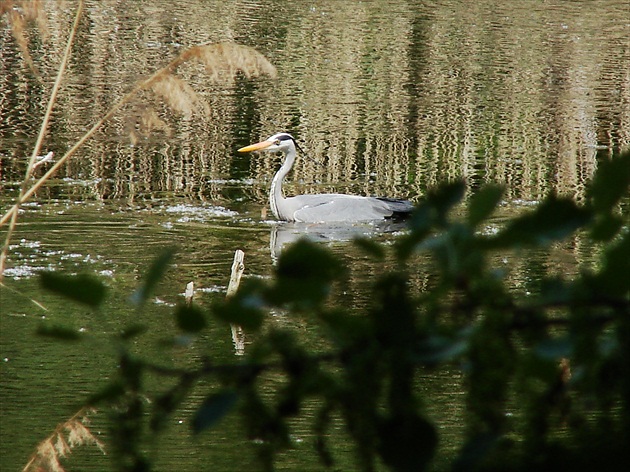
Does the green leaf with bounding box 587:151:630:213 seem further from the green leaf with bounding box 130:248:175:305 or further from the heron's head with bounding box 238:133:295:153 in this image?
the heron's head with bounding box 238:133:295:153

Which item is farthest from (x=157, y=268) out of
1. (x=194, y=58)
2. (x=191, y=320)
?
(x=194, y=58)

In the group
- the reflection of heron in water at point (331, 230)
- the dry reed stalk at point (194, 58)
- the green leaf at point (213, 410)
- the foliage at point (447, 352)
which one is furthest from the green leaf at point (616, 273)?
the reflection of heron in water at point (331, 230)

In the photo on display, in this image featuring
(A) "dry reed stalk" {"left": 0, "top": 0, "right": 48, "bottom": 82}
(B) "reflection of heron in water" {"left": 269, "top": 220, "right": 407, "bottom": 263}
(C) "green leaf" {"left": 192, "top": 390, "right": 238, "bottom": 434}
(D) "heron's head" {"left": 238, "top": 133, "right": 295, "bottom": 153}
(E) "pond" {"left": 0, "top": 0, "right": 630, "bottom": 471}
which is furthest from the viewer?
(D) "heron's head" {"left": 238, "top": 133, "right": 295, "bottom": 153}

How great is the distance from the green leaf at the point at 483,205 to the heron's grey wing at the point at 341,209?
30.9ft

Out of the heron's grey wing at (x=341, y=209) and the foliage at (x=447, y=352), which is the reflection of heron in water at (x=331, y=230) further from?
the foliage at (x=447, y=352)

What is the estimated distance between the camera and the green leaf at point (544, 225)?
0.99 metres

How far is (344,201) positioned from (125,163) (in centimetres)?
318

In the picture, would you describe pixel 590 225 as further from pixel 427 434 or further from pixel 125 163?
pixel 125 163

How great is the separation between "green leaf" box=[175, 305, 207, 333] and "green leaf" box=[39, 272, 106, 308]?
0.08 m

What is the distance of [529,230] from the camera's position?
3.26 ft

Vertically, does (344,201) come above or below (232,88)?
below

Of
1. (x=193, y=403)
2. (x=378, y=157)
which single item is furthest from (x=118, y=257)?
(x=378, y=157)

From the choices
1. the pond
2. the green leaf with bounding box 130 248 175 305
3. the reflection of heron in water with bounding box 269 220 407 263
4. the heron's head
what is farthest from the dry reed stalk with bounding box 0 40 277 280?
the heron's head

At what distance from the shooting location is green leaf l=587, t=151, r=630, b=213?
1.02 metres
